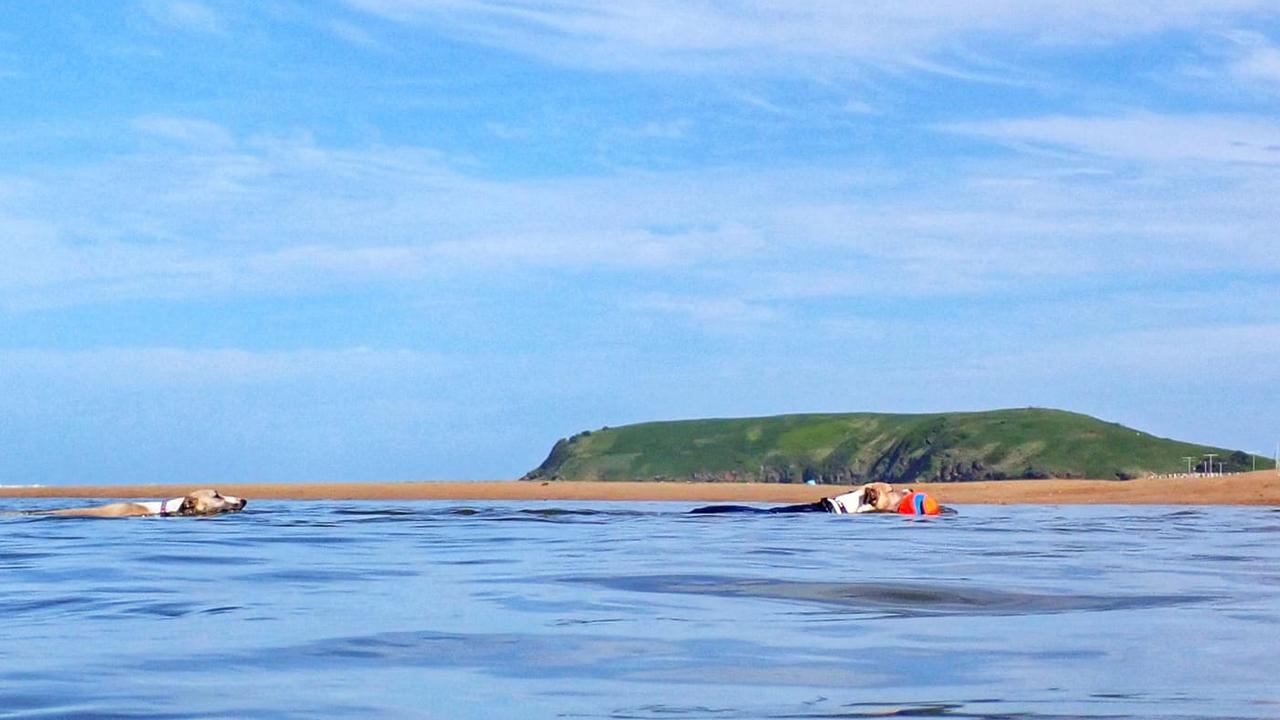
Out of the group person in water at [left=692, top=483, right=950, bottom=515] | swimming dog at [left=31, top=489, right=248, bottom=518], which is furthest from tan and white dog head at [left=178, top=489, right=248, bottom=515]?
person in water at [left=692, top=483, right=950, bottom=515]

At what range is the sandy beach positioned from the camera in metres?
55.2

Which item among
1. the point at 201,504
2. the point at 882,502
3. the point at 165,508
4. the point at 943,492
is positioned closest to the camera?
the point at 165,508

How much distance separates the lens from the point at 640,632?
1009cm

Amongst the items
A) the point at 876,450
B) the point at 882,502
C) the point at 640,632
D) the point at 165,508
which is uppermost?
the point at 876,450

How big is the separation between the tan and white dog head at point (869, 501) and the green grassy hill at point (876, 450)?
6514 centimetres

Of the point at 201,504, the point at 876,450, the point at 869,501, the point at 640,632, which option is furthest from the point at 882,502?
the point at 876,450

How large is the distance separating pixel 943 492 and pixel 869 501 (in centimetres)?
3363

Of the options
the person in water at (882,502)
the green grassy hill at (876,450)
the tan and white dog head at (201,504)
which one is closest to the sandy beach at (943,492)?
the person in water at (882,502)

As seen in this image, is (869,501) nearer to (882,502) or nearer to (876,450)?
(882,502)

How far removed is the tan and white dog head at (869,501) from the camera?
121 feet

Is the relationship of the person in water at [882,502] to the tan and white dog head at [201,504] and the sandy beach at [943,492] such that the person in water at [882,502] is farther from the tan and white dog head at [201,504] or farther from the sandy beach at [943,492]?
the sandy beach at [943,492]

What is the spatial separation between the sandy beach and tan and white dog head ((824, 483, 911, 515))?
20.2m

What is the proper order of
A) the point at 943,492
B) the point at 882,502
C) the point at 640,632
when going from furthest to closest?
the point at 943,492 < the point at 882,502 < the point at 640,632

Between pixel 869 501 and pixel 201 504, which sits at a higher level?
pixel 869 501
